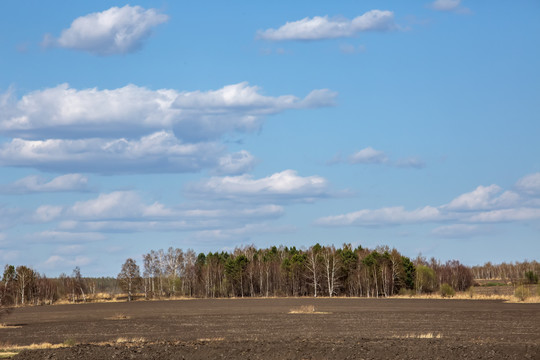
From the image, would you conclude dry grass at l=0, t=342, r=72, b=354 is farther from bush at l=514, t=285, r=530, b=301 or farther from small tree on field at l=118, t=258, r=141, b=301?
small tree on field at l=118, t=258, r=141, b=301

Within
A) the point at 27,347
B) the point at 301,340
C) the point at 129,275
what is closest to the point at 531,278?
the point at 129,275

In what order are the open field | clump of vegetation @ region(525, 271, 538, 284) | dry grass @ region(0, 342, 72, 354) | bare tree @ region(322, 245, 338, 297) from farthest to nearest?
clump of vegetation @ region(525, 271, 538, 284) → bare tree @ region(322, 245, 338, 297) → dry grass @ region(0, 342, 72, 354) → the open field

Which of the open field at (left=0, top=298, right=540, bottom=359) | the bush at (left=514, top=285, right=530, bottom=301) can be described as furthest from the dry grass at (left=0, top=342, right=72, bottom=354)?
the bush at (left=514, top=285, right=530, bottom=301)

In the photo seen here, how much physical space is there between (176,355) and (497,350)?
16726 millimetres

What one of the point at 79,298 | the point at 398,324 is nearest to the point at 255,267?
the point at 79,298

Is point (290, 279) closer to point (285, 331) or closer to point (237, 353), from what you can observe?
point (285, 331)

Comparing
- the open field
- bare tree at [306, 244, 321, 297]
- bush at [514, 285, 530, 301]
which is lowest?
bush at [514, 285, 530, 301]

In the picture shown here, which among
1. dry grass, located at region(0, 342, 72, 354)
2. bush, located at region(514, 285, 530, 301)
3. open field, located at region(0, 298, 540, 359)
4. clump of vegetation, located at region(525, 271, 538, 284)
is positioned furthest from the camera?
clump of vegetation, located at region(525, 271, 538, 284)

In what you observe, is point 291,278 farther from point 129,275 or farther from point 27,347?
point 27,347

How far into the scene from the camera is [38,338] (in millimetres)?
54438

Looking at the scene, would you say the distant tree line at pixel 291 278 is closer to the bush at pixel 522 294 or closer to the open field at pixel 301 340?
the bush at pixel 522 294

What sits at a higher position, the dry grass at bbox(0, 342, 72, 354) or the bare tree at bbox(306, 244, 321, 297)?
the bare tree at bbox(306, 244, 321, 297)

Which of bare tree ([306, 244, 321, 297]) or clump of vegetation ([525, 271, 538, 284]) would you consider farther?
clump of vegetation ([525, 271, 538, 284])

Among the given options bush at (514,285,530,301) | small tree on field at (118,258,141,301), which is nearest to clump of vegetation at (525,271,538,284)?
bush at (514,285,530,301)
